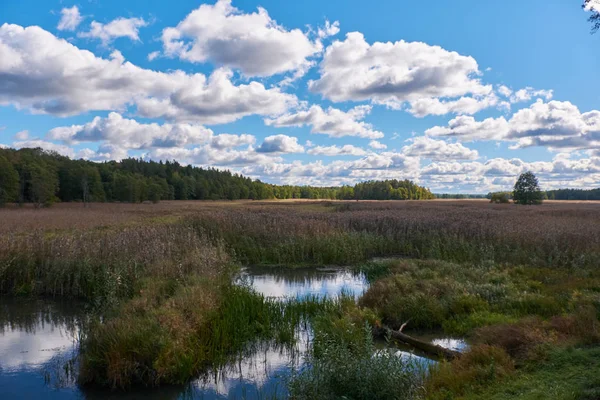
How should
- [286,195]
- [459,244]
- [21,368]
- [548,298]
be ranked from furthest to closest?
1. [286,195]
2. [459,244]
3. [548,298]
4. [21,368]

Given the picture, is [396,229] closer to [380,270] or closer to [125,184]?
[380,270]

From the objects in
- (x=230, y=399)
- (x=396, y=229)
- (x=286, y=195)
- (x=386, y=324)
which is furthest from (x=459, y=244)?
(x=286, y=195)

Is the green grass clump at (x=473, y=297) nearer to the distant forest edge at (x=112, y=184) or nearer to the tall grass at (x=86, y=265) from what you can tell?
the tall grass at (x=86, y=265)

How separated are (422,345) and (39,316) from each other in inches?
388

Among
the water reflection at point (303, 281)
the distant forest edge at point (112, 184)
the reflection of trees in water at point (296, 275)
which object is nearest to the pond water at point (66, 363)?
the water reflection at point (303, 281)

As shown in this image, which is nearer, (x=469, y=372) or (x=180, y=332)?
(x=469, y=372)

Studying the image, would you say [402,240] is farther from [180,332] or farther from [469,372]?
[469,372]

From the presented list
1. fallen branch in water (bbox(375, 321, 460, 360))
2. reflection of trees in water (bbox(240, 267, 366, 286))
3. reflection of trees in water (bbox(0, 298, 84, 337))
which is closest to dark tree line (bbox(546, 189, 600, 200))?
reflection of trees in water (bbox(240, 267, 366, 286))

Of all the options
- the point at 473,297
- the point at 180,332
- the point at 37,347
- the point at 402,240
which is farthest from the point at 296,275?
the point at 37,347

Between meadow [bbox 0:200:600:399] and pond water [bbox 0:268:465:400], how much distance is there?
1.07ft

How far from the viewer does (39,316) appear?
11.4m

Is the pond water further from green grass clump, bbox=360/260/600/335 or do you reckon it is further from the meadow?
green grass clump, bbox=360/260/600/335

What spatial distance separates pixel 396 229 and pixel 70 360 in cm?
1776

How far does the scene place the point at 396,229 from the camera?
75.6 feet
